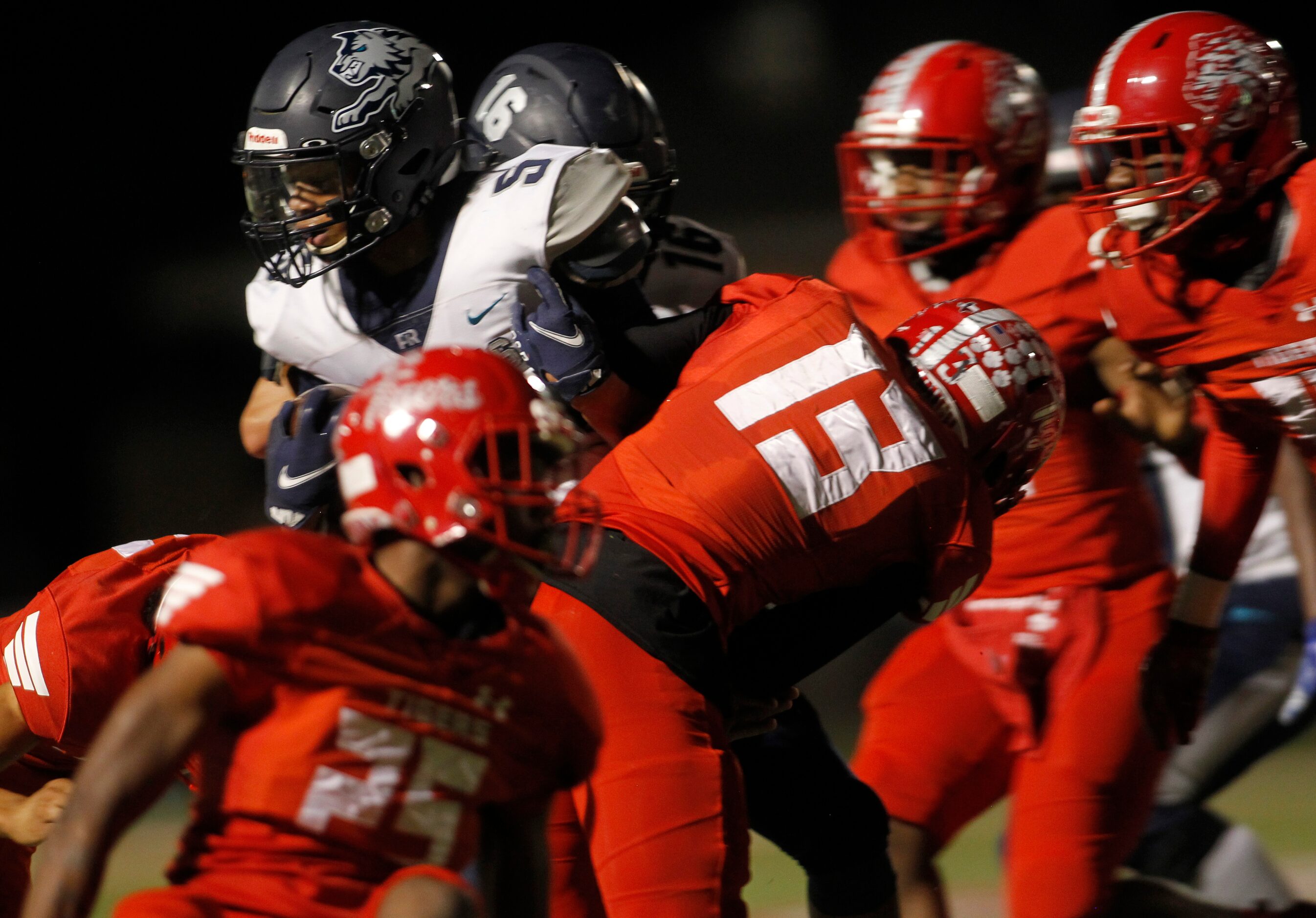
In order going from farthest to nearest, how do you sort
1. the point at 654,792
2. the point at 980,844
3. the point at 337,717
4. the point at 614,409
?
the point at 980,844, the point at 614,409, the point at 654,792, the point at 337,717

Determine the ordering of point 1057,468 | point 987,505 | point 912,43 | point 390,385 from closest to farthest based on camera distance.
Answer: point 390,385 < point 987,505 < point 1057,468 < point 912,43

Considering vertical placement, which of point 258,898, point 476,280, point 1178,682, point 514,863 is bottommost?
point 1178,682

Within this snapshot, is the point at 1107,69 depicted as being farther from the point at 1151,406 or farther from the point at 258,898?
the point at 258,898

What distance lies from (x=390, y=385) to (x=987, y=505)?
3.32 feet

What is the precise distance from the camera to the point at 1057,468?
3.09 m

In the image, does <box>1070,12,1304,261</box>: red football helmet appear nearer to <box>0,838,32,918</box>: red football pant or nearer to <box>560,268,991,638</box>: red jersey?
<box>560,268,991,638</box>: red jersey

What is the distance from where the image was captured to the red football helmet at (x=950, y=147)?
3.27 m

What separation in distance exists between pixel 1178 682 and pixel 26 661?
1956mm

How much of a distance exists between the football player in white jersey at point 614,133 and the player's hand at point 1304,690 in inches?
60.3

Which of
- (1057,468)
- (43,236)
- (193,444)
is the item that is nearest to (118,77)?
(43,236)

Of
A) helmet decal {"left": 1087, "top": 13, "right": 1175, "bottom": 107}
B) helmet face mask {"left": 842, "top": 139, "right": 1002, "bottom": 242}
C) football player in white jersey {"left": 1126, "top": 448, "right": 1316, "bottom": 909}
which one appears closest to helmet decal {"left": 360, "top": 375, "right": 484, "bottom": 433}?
helmet decal {"left": 1087, "top": 13, "right": 1175, "bottom": 107}

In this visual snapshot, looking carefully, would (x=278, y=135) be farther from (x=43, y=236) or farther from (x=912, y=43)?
(x=912, y=43)

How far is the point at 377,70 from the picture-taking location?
2.85 meters

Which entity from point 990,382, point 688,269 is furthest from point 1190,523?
point 990,382
